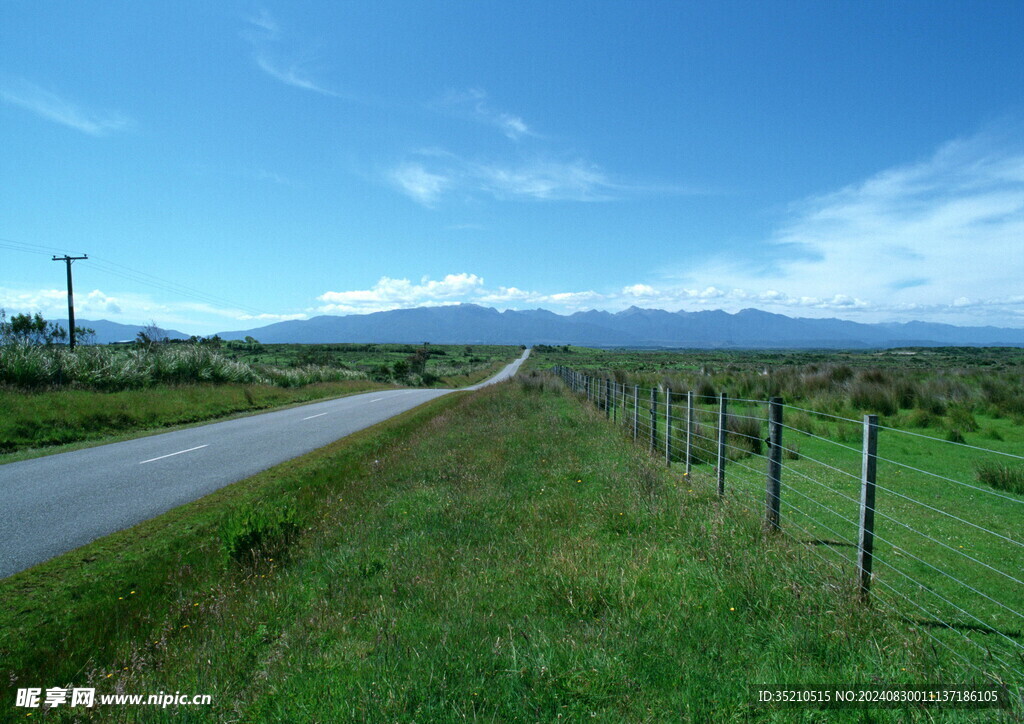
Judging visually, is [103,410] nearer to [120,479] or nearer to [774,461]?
[120,479]

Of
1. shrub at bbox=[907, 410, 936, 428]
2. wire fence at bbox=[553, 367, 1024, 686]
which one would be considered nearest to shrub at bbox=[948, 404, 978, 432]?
shrub at bbox=[907, 410, 936, 428]

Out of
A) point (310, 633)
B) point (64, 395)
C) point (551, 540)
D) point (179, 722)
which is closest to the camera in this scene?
point (179, 722)

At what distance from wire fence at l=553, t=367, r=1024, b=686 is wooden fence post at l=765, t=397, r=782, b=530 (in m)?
0.01

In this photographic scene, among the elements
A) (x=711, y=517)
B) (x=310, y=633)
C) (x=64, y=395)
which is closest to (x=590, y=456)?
(x=711, y=517)

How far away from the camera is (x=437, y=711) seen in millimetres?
3170

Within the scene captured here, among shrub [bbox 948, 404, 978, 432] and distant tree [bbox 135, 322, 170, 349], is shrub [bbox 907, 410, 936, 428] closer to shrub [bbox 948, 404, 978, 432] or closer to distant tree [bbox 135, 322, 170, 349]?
shrub [bbox 948, 404, 978, 432]

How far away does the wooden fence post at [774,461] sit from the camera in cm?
571

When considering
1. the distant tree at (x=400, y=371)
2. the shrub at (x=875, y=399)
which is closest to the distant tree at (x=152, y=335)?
the distant tree at (x=400, y=371)

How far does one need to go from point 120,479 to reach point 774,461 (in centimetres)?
977

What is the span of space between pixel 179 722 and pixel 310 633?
0.99 metres

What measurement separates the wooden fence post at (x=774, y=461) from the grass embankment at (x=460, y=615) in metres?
0.28

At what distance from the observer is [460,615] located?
4.21 metres

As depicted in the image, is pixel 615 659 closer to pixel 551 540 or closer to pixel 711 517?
pixel 551 540

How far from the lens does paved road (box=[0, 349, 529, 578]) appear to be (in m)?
6.47
